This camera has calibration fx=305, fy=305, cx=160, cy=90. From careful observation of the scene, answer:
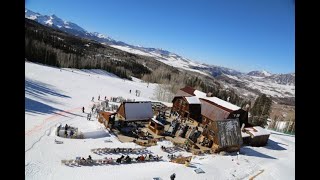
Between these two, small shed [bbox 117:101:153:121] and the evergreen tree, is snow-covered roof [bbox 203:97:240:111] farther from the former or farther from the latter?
the evergreen tree

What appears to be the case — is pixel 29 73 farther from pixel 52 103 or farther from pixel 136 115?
pixel 136 115

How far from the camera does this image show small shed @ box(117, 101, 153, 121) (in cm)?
4106

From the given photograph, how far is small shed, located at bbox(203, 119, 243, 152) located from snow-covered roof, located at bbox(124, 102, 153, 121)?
930cm

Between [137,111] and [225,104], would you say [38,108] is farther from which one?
[225,104]

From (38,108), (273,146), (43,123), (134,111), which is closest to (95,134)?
(43,123)

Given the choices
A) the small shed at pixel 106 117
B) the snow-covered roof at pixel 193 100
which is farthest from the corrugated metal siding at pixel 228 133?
the small shed at pixel 106 117

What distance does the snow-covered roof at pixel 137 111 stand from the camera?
4128 cm

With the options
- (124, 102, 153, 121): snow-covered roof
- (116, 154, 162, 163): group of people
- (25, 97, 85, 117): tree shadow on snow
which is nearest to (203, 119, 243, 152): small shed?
(116, 154, 162, 163): group of people

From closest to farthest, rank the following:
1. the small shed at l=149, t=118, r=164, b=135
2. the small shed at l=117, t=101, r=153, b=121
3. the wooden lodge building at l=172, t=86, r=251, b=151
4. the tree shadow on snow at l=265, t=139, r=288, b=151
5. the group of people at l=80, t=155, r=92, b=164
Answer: the group of people at l=80, t=155, r=92, b=164
the wooden lodge building at l=172, t=86, r=251, b=151
the small shed at l=149, t=118, r=164, b=135
the small shed at l=117, t=101, r=153, b=121
the tree shadow on snow at l=265, t=139, r=288, b=151

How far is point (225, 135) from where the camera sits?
37031mm

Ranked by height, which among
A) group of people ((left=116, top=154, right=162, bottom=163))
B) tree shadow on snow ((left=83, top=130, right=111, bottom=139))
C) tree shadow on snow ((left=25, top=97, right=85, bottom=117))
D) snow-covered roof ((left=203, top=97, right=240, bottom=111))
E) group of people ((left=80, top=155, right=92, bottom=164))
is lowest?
group of people ((left=116, top=154, right=162, bottom=163))

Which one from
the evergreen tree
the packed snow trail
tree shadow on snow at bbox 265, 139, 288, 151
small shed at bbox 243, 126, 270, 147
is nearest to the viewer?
the packed snow trail

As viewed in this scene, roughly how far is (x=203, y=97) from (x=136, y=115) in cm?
1588

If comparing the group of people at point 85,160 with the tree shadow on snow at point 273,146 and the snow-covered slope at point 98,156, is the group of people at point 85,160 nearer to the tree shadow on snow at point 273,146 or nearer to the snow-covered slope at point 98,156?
the snow-covered slope at point 98,156
